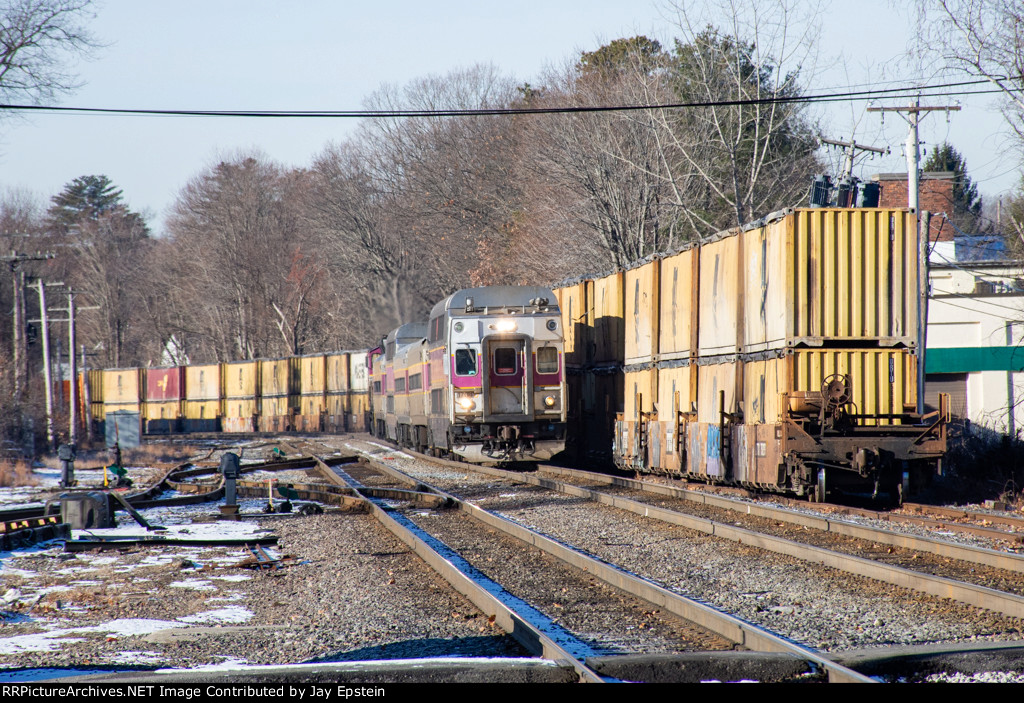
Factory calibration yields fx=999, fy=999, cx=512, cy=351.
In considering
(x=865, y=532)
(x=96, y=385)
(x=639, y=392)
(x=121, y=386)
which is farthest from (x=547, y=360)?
(x=96, y=385)

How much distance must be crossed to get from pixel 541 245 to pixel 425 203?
19.3m

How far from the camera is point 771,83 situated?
31625mm

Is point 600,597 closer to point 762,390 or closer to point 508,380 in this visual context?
point 762,390

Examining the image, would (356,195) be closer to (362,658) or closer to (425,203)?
(425,203)

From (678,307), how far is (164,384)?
49653 millimetres

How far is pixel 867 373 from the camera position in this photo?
1385cm

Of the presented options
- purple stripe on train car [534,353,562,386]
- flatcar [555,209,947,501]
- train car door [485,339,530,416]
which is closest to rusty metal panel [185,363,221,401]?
train car door [485,339,530,416]

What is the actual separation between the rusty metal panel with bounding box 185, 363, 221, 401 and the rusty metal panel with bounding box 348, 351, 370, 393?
12.5 metres

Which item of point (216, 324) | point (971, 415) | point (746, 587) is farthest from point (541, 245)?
point (216, 324)

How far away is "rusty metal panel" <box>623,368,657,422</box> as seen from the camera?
63.6 feet

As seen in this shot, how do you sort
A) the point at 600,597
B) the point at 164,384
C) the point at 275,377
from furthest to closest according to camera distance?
the point at 164,384 < the point at 275,377 < the point at 600,597

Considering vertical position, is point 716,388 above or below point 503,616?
above

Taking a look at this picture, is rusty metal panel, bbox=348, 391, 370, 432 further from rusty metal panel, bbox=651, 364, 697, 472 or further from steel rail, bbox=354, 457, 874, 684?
steel rail, bbox=354, 457, 874, 684

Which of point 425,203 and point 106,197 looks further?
point 106,197
